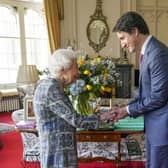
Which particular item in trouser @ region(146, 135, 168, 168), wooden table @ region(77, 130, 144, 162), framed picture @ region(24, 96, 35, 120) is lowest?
wooden table @ region(77, 130, 144, 162)

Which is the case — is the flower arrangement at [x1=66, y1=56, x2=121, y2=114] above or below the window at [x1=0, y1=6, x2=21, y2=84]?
below

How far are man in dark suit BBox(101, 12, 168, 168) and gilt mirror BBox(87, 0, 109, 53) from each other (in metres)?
6.13

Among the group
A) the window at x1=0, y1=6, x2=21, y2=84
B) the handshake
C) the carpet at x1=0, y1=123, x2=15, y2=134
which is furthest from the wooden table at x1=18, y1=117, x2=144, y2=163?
the window at x1=0, y1=6, x2=21, y2=84

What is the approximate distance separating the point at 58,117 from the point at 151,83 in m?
0.57

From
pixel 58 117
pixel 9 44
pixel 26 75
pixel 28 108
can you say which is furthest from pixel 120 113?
pixel 9 44

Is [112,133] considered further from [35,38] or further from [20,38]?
[35,38]

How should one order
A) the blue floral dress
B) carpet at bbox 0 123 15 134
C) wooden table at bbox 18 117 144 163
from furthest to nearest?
carpet at bbox 0 123 15 134, wooden table at bbox 18 117 144 163, the blue floral dress

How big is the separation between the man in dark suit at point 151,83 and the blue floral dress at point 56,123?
340 millimetres

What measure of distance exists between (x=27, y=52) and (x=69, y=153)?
619 cm

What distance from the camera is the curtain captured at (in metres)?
7.22

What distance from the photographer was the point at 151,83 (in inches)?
63.7

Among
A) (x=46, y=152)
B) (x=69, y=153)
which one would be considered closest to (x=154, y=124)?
(x=69, y=153)

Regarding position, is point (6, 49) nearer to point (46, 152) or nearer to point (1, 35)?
point (1, 35)

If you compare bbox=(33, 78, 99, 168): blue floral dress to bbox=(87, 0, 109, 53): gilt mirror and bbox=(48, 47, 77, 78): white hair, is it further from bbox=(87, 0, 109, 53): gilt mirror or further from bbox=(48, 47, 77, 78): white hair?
bbox=(87, 0, 109, 53): gilt mirror
